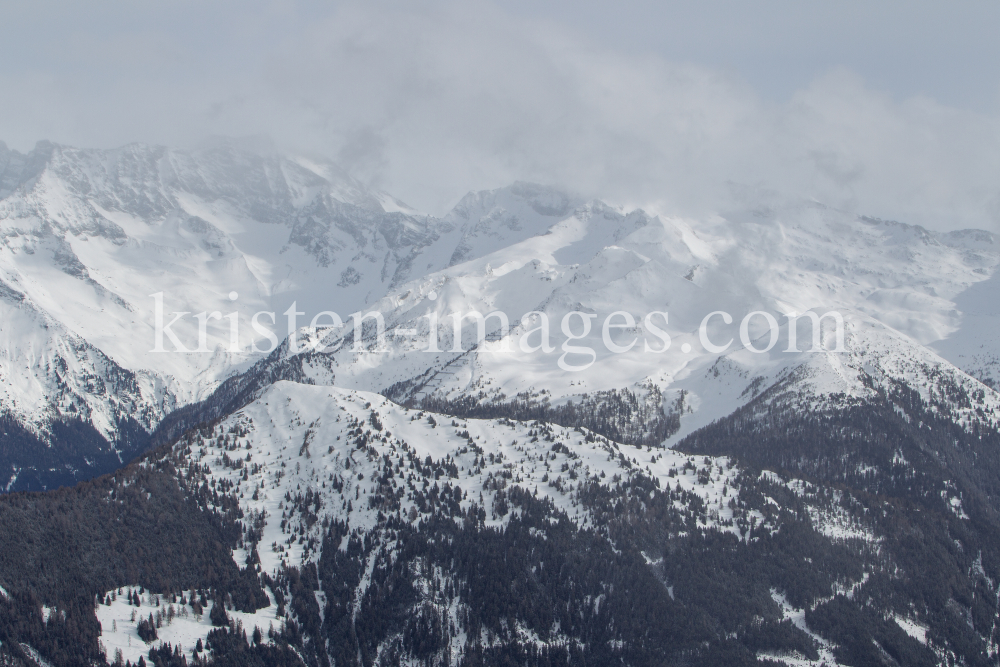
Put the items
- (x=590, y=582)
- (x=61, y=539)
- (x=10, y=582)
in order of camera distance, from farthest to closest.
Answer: (x=590, y=582)
(x=61, y=539)
(x=10, y=582)

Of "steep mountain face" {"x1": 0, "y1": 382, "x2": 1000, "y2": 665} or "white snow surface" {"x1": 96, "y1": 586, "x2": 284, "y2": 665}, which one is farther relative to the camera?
"steep mountain face" {"x1": 0, "y1": 382, "x2": 1000, "y2": 665}

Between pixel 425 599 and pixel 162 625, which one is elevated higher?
pixel 162 625

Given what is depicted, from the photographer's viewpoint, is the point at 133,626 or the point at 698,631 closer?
the point at 133,626

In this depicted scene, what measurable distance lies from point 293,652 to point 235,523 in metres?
39.8

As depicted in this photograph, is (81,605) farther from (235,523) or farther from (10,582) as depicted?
(235,523)

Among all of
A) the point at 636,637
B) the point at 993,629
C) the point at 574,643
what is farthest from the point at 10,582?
the point at 993,629

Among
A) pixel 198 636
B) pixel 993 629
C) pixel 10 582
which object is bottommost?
pixel 993 629

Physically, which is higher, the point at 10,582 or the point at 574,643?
the point at 10,582

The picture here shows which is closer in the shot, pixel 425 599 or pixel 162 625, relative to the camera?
pixel 162 625

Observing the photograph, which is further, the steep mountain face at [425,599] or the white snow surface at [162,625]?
the steep mountain face at [425,599]

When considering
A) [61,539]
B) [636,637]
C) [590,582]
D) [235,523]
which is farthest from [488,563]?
[61,539]

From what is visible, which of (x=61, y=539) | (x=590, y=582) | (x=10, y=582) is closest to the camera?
(x=10, y=582)

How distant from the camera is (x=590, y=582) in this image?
189 metres

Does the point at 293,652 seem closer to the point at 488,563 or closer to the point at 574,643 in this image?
the point at 488,563
